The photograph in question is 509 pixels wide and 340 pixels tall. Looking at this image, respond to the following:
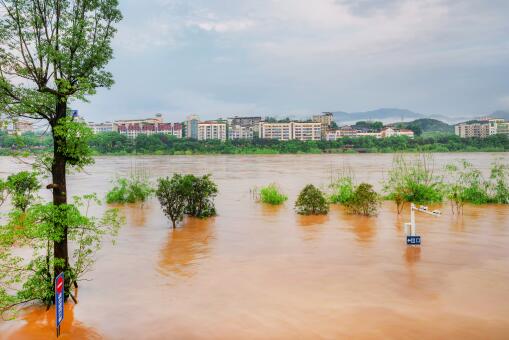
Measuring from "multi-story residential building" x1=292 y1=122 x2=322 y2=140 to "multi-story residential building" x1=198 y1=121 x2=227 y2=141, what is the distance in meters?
24.9

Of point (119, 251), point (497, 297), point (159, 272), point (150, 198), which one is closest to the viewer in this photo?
point (497, 297)

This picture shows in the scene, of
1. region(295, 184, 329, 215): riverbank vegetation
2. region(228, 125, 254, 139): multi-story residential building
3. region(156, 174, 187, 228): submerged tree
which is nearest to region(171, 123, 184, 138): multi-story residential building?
region(228, 125, 254, 139): multi-story residential building

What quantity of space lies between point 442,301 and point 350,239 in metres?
4.48

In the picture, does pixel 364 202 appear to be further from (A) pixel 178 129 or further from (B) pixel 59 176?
(A) pixel 178 129

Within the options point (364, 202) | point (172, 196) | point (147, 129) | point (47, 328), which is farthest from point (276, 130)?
point (47, 328)

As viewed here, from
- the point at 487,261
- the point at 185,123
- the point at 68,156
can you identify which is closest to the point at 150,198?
the point at 68,156

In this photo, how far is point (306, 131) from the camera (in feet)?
502

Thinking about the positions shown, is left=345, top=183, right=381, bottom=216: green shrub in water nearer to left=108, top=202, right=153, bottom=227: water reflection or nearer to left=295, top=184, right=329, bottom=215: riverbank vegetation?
left=295, top=184, right=329, bottom=215: riverbank vegetation

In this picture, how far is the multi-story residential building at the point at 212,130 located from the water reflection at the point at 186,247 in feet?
463


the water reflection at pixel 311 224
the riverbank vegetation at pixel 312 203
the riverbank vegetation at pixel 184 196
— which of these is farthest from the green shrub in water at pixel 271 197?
the riverbank vegetation at pixel 184 196

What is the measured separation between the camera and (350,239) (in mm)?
11492

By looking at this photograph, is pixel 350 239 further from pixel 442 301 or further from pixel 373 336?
pixel 373 336

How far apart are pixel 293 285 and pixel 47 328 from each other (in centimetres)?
401

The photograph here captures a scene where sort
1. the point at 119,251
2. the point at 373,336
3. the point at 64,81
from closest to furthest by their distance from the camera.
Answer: the point at 373,336 < the point at 64,81 < the point at 119,251
